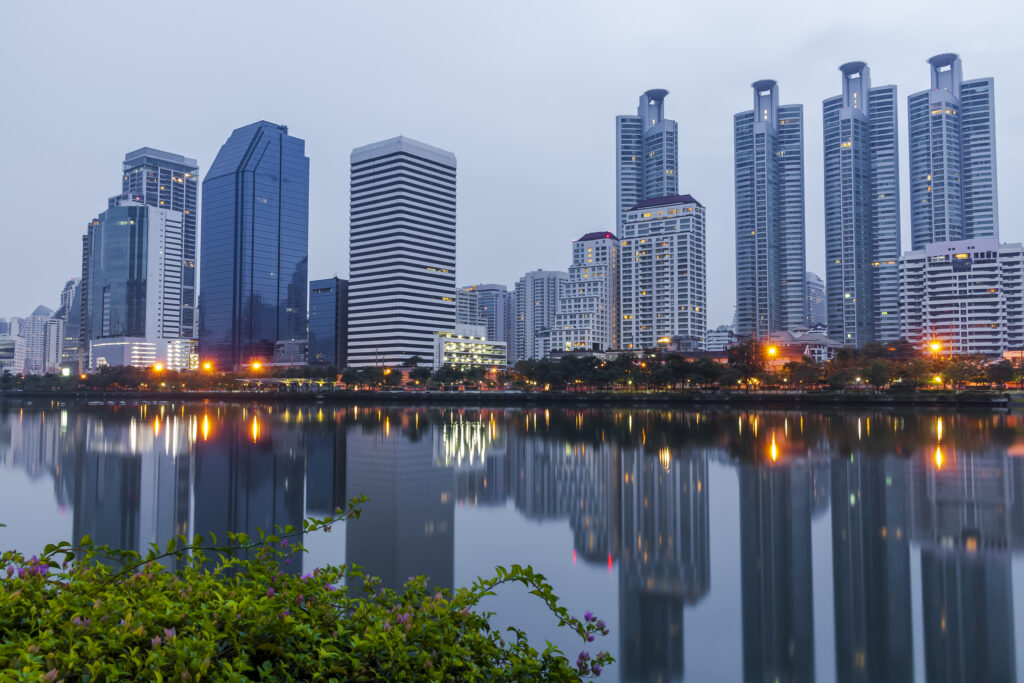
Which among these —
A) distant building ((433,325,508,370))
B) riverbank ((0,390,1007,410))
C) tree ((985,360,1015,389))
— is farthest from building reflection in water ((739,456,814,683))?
distant building ((433,325,508,370))

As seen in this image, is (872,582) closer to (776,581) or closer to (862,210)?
(776,581)

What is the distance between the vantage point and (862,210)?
179250 millimetres

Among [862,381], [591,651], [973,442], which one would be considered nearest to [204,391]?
[862,381]

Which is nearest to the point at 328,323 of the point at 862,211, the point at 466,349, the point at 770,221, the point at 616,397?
the point at 466,349

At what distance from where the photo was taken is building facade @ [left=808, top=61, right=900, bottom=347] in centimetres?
17712

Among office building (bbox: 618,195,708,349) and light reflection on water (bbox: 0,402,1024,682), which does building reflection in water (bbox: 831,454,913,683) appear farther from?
office building (bbox: 618,195,708,349)

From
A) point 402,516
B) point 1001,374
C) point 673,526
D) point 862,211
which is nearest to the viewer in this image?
point 673,526

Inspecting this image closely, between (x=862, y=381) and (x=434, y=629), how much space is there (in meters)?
115

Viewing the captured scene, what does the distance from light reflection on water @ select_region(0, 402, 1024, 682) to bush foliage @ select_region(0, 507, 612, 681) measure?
506 centimetres

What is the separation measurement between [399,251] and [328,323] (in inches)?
1430

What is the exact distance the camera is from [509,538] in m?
15.6

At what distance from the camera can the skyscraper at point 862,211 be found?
177m

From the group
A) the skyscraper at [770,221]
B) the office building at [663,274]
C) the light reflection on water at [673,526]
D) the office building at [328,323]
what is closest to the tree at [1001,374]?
the light reflection on water at [673,526]

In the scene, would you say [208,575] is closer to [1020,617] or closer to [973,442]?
[1020,617]
